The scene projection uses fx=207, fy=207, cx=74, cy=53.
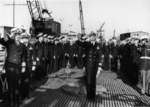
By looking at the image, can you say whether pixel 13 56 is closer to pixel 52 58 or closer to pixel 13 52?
pixel 13 52

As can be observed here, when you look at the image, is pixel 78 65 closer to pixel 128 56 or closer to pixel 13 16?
pixel 128 56

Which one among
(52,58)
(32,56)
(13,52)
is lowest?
(52,58)

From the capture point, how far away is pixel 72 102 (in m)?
5.95

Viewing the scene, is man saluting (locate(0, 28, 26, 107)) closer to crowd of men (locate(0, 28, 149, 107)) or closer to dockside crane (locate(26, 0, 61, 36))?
crowd of men (locate(0, 28, 149, 107))

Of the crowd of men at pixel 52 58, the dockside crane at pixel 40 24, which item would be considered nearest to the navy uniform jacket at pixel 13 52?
the crowd of men at pixel 52 58

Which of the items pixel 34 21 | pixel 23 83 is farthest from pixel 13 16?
pixel 23 83

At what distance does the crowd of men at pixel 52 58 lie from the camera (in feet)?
15.9

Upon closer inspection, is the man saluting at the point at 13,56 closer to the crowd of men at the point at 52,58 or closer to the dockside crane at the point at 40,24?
the crowd of men at the point at 52,58

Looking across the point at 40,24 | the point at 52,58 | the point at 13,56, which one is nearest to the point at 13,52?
the point at 13,56

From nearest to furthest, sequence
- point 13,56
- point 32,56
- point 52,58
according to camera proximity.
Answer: point 13,56 → point 32,56 → point 52,58

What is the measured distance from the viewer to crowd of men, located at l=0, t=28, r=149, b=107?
4836 mm

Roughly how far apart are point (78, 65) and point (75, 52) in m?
1.18

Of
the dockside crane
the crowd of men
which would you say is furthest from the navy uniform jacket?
the dockside crane

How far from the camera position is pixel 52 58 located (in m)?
11.4
